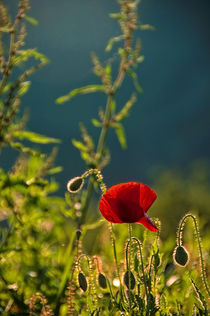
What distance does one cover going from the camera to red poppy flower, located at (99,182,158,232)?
0.56 m

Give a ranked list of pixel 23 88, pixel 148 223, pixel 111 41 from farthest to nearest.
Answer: pixel 111 41 < pixel 23 88 < pixel 148 223

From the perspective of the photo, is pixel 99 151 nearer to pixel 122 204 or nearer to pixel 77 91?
pixel 77 91

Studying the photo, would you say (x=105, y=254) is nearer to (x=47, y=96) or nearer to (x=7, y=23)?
(x=7, y=23)

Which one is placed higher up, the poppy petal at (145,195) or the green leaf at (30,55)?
the green leaf at (30,55)

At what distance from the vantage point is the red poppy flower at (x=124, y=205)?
0.56 m

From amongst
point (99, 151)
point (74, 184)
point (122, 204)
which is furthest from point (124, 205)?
point (99, 151)

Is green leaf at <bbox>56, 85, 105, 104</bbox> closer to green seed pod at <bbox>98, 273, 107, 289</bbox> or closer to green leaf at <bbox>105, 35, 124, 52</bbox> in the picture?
green leaf at <bbox>105, 35, 124, 52</bbox>

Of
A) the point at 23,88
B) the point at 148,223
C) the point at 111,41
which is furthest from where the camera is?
the point at 111,41

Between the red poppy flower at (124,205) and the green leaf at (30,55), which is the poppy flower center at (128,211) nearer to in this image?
the red poppy flower at (124,205)

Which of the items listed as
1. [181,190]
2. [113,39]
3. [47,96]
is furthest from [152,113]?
[113,39]

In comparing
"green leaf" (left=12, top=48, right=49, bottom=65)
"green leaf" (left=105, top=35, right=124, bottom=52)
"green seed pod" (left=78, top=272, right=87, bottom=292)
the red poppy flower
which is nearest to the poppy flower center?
the red poppy flower

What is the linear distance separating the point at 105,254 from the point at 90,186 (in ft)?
0.77

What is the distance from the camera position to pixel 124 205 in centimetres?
56

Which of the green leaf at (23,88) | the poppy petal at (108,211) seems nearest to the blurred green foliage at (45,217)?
the green leaf at (23,88)
